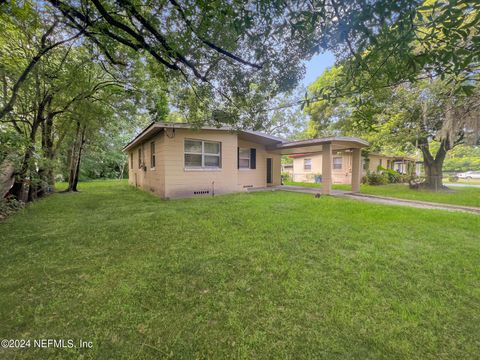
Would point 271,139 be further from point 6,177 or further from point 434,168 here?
point 6,177

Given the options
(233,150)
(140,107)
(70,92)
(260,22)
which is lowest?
(233,150)

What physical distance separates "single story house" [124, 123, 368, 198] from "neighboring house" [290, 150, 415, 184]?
246 inches

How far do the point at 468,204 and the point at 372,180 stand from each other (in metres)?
8.31

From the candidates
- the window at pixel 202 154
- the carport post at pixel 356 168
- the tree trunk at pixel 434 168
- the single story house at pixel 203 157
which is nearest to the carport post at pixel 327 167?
the single story house at pixel 203 157

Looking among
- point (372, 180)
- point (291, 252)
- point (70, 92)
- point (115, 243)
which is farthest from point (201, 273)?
point (372, 180)

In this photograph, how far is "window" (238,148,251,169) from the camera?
11.2 m

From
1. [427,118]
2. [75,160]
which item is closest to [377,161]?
[427,118]

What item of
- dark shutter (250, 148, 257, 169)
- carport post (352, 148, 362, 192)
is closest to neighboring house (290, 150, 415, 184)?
carport post (352, 148, 362, 192)

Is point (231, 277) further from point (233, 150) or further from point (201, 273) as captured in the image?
point (233, 150)

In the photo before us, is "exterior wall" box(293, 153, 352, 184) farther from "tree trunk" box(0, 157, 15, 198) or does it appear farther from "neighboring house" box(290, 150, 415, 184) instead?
"tree trunk" box(0, 157, 15, 198)

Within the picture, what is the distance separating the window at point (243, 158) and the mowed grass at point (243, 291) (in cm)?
701

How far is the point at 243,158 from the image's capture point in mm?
11336

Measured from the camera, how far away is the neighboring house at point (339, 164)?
1625 centimetres

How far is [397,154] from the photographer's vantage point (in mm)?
20344
